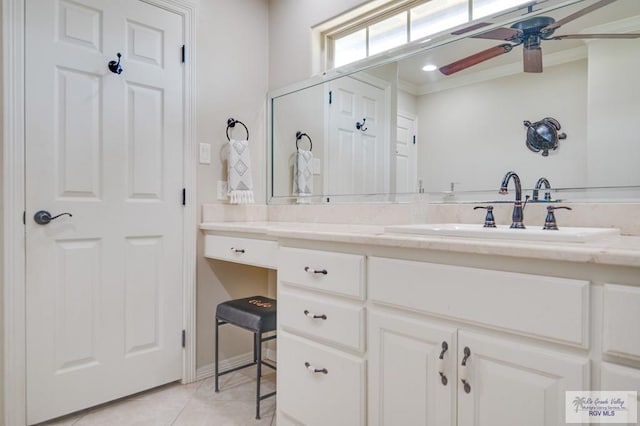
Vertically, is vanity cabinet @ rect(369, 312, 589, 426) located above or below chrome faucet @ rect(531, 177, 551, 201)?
below

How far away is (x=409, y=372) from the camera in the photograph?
120 cm

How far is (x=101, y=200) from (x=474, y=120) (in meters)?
1.76

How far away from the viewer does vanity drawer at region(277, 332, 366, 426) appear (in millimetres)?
1344

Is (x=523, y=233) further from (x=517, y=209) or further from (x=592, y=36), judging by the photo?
(x=592, y=36)

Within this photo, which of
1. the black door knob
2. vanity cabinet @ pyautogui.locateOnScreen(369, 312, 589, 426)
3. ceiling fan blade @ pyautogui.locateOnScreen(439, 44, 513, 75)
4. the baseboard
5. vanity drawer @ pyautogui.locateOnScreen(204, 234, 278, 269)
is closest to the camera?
vanity cabinet @ pyautogui.locateOnScreen(369, 312, 589, 426)

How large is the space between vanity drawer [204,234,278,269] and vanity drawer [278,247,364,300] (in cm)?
20

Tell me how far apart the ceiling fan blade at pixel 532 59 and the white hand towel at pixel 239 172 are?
4.94 feet

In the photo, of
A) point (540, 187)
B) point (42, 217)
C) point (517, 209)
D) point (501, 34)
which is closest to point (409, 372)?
point (517, 209)

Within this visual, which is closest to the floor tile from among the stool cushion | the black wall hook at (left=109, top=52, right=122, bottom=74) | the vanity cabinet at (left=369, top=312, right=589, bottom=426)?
the stool cushion

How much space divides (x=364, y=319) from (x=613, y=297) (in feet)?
2.28

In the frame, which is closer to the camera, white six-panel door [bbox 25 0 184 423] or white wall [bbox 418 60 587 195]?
white wall [bbox 418 60 587 195]

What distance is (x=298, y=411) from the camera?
1.52 metres

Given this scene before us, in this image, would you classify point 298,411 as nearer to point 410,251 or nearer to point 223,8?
point 410,251

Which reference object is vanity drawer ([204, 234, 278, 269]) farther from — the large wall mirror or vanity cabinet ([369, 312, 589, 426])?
vanity cabinet ([369, 312, 589, 426])
